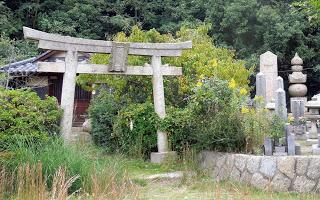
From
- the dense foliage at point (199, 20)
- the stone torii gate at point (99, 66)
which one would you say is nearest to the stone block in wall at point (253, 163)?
the stone torii gate at point (99, 66)

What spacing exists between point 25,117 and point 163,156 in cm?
269

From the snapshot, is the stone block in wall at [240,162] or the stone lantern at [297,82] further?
the stone lantern at [297,82]

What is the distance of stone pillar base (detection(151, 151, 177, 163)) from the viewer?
797 centimetres

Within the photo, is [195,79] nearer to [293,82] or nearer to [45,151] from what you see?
[45,151]

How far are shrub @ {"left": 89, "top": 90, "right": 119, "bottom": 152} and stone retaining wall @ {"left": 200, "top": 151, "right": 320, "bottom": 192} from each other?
113 inches

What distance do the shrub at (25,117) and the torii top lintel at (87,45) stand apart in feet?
3.13

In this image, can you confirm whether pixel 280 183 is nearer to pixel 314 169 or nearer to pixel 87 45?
pixel 314 169

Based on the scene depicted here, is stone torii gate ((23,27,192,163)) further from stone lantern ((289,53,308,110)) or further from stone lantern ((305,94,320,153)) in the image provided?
stone lantern ((289,53,308,110))

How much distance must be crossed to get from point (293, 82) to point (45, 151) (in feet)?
40.6

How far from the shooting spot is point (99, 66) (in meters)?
8.06

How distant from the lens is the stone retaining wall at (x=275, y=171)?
5926 millimetres

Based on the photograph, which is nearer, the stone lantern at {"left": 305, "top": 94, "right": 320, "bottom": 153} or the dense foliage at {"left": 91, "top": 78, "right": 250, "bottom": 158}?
the dense foliage at {"left": 91, "top": 78, "right": 250, "bottom": 158}

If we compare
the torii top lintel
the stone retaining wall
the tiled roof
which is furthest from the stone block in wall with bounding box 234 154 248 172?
the tiled roof

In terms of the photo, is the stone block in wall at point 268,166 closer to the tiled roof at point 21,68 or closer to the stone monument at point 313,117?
the stone monument at point 313,117
